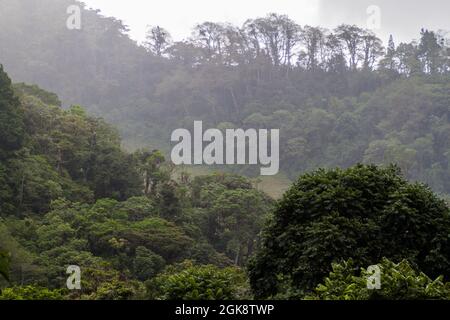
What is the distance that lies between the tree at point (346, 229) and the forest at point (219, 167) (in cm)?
3

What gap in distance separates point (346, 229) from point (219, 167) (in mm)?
37199

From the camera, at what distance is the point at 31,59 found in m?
59.1

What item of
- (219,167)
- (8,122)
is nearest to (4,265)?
(8,122)

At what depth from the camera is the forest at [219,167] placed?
10.3m

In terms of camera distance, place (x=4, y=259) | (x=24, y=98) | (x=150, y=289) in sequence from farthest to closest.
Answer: (x=24, y=98) → (x=150, y=289) → (x=4, y=259)

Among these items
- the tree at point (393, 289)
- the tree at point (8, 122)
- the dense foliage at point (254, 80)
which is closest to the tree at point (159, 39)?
the dense foliage at point (254, 80)

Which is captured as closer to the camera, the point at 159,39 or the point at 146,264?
the point at 146,264

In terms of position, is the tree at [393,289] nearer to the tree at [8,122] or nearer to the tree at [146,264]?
the tree at [146,264]

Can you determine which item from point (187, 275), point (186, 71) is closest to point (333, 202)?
point (187, 275)

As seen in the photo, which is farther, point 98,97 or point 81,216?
point 98,97

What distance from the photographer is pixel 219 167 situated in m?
47.2

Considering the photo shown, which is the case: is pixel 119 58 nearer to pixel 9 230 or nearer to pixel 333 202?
pixel 9 230

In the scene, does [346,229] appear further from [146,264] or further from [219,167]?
[219,167]

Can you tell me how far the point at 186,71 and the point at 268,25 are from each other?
940 cm
